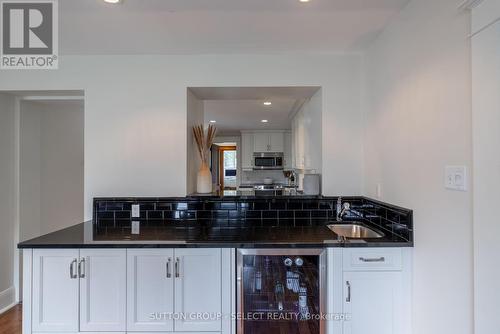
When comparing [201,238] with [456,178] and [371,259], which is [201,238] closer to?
[371,259]

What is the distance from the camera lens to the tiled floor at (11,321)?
2.54 m

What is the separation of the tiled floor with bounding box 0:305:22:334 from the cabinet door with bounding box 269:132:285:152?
513 cm

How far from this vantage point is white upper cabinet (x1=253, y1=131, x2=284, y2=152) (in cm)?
683

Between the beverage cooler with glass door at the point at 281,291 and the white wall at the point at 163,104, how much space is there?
0.88 meters

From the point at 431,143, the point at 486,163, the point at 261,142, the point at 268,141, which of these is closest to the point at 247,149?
the point at 261,142

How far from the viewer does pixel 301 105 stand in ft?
12.7

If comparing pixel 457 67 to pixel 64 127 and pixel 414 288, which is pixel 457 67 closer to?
pixel 414 288

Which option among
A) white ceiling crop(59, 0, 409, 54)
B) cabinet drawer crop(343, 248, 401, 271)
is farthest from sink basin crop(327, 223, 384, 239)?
white ceiling crop(59, 0, 409, 54)

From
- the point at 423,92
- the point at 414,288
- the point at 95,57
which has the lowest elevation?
the point at 414,288

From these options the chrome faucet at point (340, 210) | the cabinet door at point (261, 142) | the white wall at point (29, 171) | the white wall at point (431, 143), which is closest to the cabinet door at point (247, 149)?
the cabinet door at point (261, 142)

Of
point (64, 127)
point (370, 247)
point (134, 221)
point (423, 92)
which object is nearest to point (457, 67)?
point (423, 92)

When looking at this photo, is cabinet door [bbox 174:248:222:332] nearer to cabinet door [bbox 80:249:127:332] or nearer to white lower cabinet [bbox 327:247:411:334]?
cabinet door [bbox 80:249:127:332]

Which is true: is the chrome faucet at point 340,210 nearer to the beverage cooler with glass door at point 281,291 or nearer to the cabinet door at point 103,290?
the beverage cooler with glass door at point 281,291

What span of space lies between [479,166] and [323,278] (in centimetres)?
104
